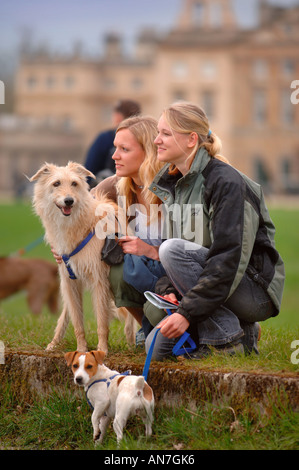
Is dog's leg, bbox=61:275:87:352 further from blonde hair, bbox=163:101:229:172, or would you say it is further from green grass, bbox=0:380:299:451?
blonde hair, bbox=163:101:229:172

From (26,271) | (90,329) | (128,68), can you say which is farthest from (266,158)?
(90,329)

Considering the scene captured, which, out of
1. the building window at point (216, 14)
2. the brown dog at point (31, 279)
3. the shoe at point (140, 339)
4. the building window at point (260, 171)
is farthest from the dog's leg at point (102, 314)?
the building window at point (216, 14)

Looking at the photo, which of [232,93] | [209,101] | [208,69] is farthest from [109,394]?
[208,69]

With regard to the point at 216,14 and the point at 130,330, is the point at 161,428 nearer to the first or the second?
the point at 130,330

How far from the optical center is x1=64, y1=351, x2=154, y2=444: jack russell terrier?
3.78 metres

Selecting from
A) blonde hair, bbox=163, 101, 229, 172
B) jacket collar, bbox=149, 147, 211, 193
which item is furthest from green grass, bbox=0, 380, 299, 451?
blonde hair, bbox=163, 101, 229, 172

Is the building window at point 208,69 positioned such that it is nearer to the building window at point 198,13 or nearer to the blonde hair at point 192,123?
the building window at point 198,13

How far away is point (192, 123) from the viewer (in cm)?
427

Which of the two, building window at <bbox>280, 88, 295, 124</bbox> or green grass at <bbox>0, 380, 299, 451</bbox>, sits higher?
green grass at <bbox>0, 380, 299, 451</bbox>

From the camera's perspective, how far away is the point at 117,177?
5.01 m

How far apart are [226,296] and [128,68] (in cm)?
8157

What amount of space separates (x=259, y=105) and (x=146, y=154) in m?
69.6

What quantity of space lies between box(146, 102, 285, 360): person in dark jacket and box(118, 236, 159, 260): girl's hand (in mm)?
179

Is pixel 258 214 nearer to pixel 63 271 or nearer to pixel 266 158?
pixel 63 271
